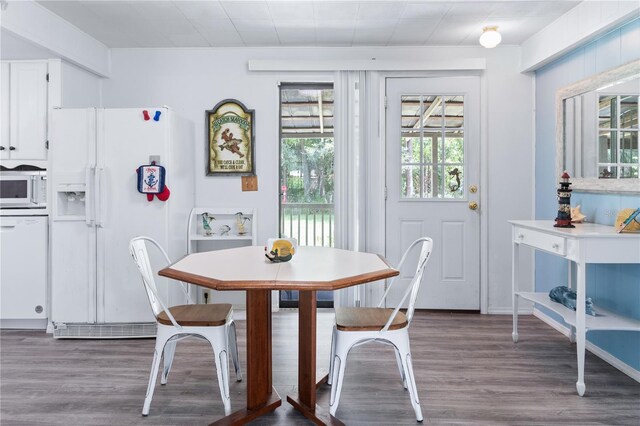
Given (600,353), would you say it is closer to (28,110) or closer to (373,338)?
(373,338)

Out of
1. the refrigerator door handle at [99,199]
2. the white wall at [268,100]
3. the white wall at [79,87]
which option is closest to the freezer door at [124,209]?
the refrigerator door handle at [99,199]

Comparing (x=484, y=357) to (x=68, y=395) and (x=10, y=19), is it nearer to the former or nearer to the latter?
(x=68, y=395)

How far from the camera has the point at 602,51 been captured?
2975 millimetres

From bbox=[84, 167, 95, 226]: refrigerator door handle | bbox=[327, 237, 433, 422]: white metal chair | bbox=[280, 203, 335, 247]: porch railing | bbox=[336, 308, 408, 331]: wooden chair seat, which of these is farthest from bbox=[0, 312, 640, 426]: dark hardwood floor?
bbox=[280, 203, 335, 247]: porch railing

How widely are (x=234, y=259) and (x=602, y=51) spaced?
2743 mm

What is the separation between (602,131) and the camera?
295 centimetres

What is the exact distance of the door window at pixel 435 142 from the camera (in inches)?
161

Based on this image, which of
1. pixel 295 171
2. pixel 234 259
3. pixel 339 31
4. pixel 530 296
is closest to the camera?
pixel 234 259

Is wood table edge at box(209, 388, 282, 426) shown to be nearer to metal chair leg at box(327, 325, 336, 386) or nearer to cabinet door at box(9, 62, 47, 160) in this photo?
metal chair leg at box(327, 325, 336, 386)

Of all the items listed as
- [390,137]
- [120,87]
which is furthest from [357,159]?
[120,87]

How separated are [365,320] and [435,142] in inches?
94.2

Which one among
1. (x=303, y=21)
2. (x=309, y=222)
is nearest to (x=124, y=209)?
(x=303, y=21)

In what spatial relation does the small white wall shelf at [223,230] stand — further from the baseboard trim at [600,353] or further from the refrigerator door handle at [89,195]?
the baseboard trim at [600,353]

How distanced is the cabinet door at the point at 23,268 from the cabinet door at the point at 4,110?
571 millimetres
